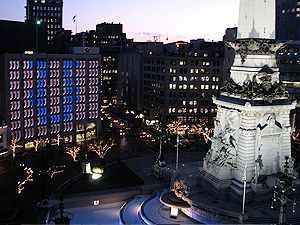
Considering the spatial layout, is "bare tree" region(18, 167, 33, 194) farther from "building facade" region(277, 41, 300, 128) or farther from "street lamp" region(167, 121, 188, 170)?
"building facade" region(277, 41, 300, 128)

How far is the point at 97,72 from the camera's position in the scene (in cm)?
10131

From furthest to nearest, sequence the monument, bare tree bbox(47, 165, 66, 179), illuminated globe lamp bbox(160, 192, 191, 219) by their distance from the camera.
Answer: bare tree bbox(47, 165, 66, 179)
the monument
illuminated globe lamp bbox(160, 192, 191, 219)

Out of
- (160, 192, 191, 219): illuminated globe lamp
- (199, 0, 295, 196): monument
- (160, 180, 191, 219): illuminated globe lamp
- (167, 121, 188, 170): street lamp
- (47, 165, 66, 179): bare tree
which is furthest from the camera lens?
(167, 121, 188, 170): street lamp

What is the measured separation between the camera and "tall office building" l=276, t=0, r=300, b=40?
141m

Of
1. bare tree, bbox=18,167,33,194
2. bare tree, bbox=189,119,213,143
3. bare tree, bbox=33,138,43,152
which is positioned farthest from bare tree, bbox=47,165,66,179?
bare tree, bbox=189,119,213,143

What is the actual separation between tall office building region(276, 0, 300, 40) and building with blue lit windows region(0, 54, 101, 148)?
241 ft

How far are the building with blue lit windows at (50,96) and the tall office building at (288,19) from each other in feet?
241

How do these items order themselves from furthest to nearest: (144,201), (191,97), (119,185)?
(191,97)
(119,185)
(144,201)

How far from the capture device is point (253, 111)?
46.3 meters

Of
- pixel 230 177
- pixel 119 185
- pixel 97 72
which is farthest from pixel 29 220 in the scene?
pixel 97 72

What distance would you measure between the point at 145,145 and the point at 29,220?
44.8m

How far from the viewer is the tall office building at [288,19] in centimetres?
14088

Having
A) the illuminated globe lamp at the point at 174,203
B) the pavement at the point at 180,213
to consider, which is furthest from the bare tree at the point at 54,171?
the illuminated globe lamp at the point at 174,203

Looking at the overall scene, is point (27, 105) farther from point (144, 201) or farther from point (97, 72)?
point (144, 201)
